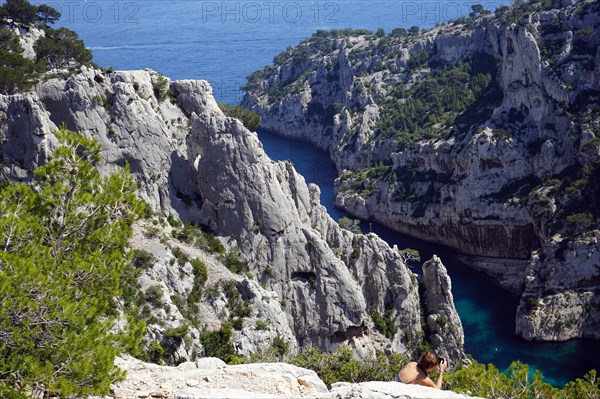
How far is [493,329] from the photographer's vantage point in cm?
6256

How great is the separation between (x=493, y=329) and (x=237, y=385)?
4813 cm

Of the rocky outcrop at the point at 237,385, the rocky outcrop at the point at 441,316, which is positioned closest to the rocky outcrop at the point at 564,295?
the rocky outcrop at the point at 441,316

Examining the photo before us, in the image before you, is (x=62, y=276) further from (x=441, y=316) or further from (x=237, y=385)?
(x=441, y=316)

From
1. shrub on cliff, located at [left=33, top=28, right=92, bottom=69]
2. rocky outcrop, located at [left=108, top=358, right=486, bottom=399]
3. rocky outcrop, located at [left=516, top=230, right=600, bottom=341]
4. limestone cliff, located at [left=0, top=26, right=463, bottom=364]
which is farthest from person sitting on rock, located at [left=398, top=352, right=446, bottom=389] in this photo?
rocky outcrop, located at [left=516, top=230, right=600, bottom=341]

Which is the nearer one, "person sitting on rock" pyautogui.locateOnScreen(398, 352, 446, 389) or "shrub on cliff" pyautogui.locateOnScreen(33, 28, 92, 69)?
"person sitting on rock" pyautogui.locateOnScreen(398, 352, 446, 389)

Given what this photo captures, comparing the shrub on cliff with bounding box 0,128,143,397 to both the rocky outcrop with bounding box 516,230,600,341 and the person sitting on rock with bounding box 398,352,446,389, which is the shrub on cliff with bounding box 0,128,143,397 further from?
the rocky outcrop with bounding box 516,230,600,341

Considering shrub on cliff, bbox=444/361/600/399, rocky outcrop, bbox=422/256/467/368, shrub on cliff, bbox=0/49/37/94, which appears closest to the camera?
shrub on cliff, bbox=444/361/600/399

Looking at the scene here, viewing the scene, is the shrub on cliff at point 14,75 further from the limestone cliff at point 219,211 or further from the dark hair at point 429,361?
the dark hair at point 429,361

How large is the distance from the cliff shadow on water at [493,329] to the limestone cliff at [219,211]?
40.3 ft

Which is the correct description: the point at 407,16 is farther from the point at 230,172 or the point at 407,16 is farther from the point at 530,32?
the point at 230,172

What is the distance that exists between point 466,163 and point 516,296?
18.2 m

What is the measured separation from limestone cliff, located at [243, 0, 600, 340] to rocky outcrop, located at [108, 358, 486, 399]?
148 ft

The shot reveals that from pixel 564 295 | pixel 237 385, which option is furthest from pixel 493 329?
pixel 237 385

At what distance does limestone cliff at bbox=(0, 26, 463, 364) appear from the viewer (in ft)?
127
